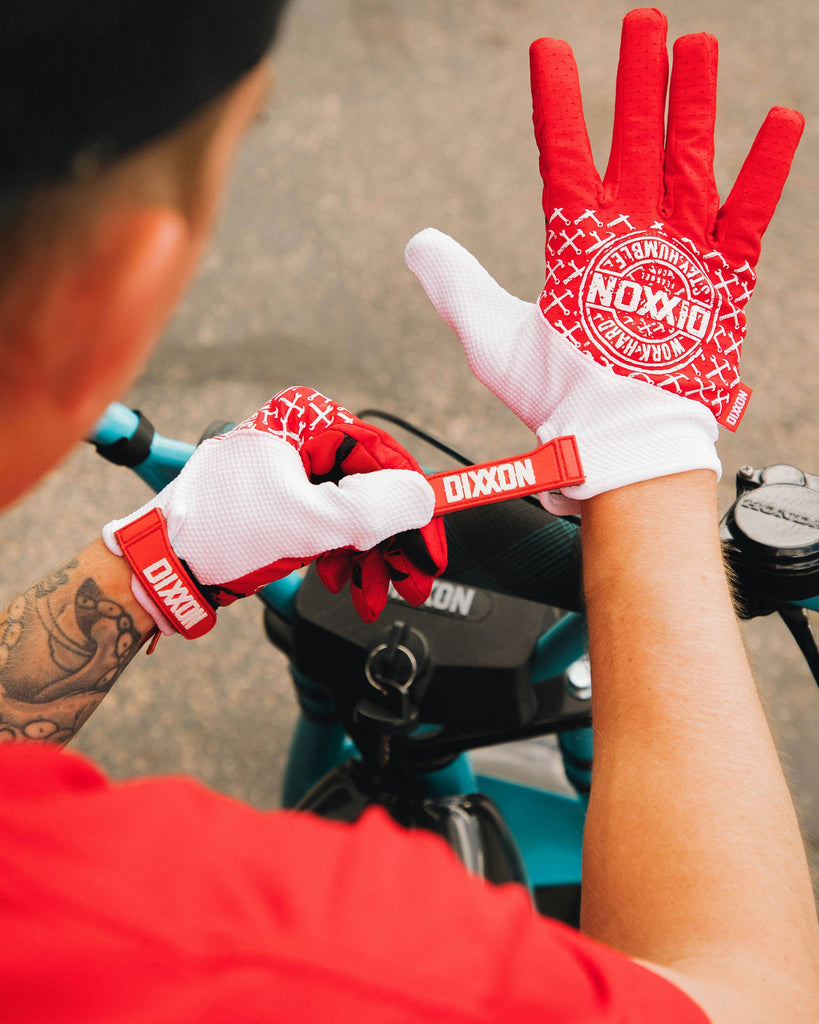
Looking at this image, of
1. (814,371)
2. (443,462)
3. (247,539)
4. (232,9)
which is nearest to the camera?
(232,9)

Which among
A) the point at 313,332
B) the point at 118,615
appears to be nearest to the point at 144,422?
the point at 118,615

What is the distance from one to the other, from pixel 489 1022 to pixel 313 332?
198cm

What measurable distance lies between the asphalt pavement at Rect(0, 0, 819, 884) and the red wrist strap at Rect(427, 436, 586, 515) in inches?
45.2

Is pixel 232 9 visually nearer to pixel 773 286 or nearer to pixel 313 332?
pixel 313 332

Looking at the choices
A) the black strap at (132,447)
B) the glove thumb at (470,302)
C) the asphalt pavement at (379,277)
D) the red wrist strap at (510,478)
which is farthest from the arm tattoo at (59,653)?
the asphalt pavement at (379,277)

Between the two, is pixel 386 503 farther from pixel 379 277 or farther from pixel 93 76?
pixel 379 277

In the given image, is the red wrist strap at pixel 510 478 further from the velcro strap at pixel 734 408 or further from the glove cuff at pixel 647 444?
the velcro strap at pixel 734 408

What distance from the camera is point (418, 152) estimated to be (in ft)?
7.99

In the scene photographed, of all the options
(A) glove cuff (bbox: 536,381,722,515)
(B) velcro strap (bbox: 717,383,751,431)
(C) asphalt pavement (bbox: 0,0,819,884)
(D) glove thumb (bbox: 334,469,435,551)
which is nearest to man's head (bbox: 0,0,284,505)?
(D) glove thumb (bbox: 334,469,435,551)

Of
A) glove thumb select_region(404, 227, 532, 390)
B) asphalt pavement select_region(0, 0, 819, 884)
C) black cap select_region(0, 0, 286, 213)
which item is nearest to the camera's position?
black cap select_region(0, 0, 286, 213)

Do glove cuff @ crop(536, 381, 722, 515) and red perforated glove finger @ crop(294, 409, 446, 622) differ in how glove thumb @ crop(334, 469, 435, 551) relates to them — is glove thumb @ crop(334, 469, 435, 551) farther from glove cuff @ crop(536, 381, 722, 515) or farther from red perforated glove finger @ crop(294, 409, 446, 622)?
glove cuff @ crop(536, 381, 722, 515)

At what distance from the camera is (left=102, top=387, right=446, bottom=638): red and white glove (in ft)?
2.20

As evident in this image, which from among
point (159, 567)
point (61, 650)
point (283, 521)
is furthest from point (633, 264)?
point (61, 650)

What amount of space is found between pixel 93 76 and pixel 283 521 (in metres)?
0.44
